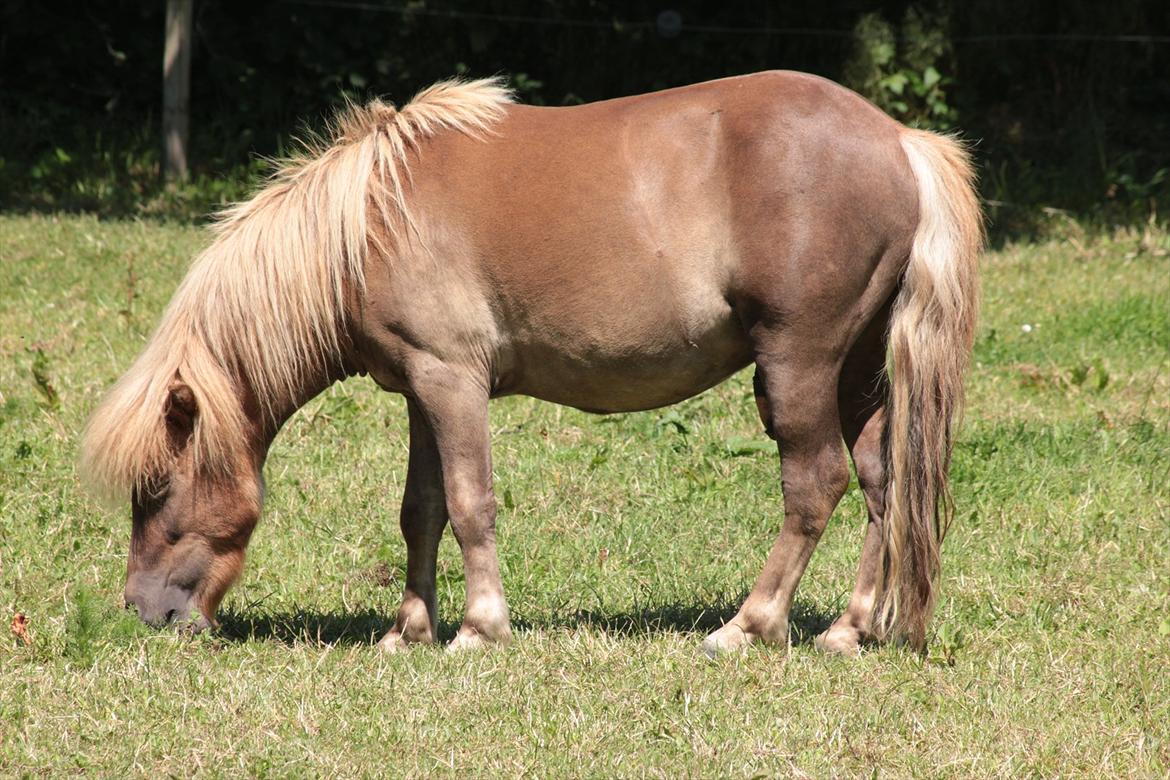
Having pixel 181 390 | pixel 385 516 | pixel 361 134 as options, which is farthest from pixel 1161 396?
pixel 181 390

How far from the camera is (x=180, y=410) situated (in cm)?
423

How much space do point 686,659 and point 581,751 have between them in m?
0.75

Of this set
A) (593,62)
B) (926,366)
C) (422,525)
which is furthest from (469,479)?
(593,62)

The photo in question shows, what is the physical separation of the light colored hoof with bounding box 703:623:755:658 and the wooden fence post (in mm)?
7784

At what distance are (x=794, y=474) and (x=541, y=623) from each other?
1.08 meters

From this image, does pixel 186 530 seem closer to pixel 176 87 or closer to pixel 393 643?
pixel 393 643

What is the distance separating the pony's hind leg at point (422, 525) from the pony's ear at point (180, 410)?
0.70 m

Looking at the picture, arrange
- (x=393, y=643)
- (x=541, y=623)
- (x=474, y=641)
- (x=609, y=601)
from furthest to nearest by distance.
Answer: (x=609, y=601) < (x=541, y=623) < (x=393, y=643) < (x=474, y=641)

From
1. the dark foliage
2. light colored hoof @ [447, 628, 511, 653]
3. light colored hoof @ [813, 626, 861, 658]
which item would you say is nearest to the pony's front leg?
light colored hoof @ [447, 628, 511, 653]

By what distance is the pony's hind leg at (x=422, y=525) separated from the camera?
178 inches

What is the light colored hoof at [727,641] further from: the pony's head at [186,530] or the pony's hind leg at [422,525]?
the pony's head at [186,530]

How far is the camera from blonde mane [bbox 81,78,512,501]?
4203 mm

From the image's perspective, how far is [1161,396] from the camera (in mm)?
6832

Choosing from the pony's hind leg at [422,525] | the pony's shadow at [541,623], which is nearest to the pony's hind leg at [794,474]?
the pony's shadow at [541,623]
